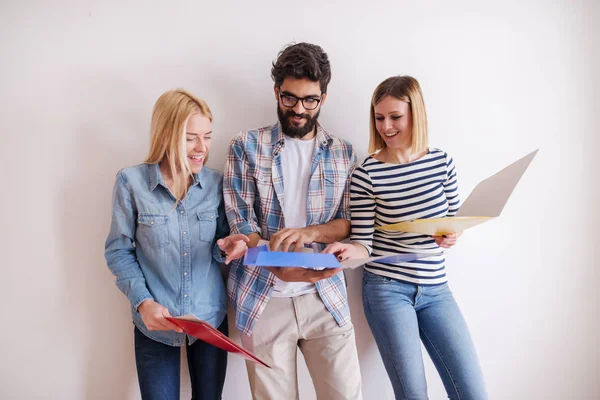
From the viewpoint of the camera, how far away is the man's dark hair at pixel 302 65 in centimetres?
122

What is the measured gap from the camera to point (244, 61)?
145 centimetres

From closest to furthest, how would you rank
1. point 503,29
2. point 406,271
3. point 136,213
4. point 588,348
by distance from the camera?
point 136,213
point 406,271
point 503,29
point 588,348

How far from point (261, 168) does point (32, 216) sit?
0.87 m

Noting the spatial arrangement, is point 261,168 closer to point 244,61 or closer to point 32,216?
point 244,61

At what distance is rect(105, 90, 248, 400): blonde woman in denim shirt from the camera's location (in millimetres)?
1194

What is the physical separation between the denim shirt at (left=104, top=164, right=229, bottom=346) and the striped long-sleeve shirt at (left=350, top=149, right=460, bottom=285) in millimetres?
542

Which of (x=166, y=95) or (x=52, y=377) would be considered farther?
(x=52, y=377)

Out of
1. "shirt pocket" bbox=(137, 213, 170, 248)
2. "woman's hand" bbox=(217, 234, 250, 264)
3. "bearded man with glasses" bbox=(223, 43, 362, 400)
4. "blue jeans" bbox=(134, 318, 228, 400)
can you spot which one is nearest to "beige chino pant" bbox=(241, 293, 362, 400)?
"bearded man with glasses" bbox=(223, 43, 362, 400)

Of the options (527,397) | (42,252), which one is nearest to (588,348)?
(527,397)

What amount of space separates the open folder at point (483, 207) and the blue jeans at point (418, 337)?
0.34 metres

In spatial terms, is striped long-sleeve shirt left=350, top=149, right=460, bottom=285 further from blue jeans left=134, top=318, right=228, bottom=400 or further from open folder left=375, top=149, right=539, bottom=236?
blue jeans left=134, top=318, right=228, bottom=400

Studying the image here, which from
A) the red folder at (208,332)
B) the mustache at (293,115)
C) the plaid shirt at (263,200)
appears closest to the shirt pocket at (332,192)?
the plaid shirt at (263,200)

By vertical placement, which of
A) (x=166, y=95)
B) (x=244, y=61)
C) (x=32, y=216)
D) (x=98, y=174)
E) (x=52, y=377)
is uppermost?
(x=244, y=61)

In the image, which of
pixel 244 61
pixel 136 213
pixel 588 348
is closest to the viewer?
pixel 136 213
